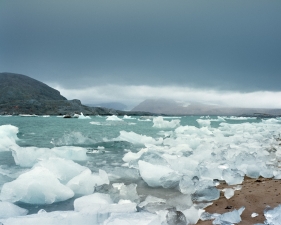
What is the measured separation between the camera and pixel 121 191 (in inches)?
139

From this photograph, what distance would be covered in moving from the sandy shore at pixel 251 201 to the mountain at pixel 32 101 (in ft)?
244

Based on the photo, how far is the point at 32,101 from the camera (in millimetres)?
80125

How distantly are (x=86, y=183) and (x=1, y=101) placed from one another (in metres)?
97.7

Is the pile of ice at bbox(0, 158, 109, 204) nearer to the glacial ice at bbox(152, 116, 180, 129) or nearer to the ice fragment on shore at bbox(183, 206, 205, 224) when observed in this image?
the ice fragment on shore at bbox(183, 206, 205, 224)

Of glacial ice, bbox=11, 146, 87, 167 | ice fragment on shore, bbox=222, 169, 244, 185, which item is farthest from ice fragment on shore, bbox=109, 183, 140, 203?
glacial ice, bbox=11, 146, 87, 167

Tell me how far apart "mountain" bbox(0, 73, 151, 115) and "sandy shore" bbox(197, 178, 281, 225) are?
7440 cm

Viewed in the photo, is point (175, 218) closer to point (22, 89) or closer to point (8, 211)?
point (8, 211)

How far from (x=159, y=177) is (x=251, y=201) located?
1.45 m

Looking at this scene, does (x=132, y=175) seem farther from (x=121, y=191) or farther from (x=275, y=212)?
(x=275, y=212)

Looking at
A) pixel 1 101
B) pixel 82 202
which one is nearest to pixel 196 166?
pixel 82 202

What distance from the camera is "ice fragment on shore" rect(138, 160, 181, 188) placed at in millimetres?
4004

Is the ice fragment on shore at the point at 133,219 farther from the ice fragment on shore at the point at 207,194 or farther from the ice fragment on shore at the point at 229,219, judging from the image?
the ice fragment on shore at the point at 207,194

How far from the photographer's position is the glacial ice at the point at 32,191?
10.8 feet

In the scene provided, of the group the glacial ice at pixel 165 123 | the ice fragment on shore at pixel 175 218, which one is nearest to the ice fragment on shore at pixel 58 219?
the ice fragment on shore at pixel 175 218
